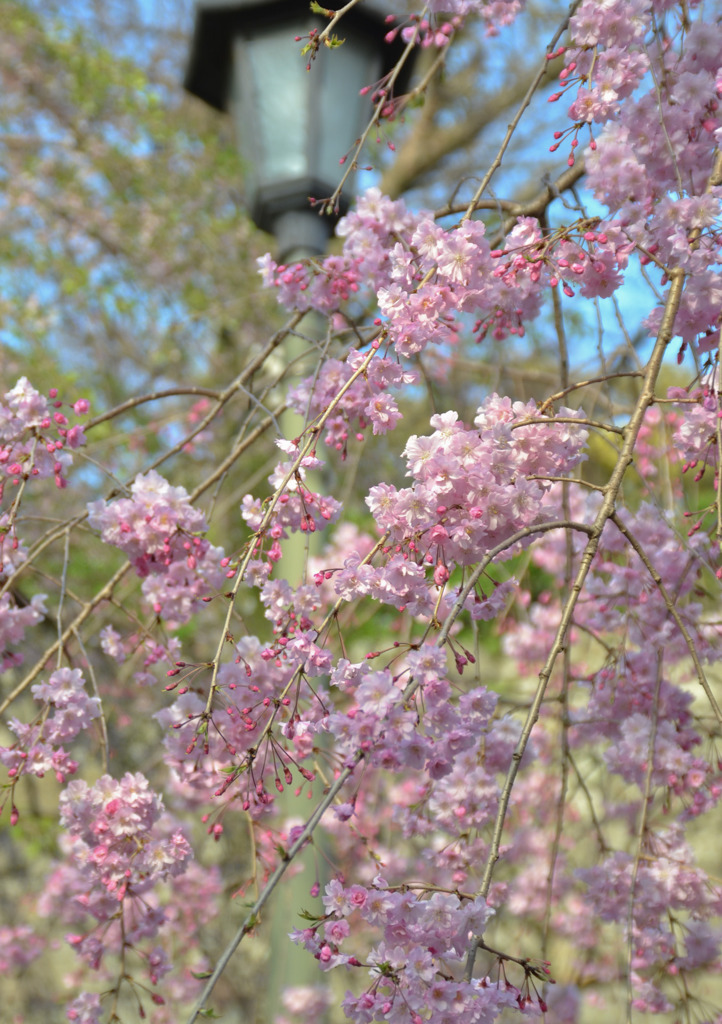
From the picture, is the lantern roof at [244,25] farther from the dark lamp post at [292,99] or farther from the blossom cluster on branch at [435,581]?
the blossom cluster on branch at [435,581]

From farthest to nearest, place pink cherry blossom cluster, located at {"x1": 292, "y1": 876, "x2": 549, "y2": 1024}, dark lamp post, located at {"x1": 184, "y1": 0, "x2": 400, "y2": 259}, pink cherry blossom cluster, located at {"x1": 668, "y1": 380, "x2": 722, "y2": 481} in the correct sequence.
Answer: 1. dark lamp post, located at {"x1": 184, "y1": 0, "x2": 400, "y2": 259}
2. pink cherry blossom cluster, located at {"x1": 668, "y1": 380, "x2": 722, "y2": 481}
3. pink cherry blossom cluster, located at {"x1": 292, "y1": 876, "x2": 549, "y2": 1024}

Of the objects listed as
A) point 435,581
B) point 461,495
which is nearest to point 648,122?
point 461,495

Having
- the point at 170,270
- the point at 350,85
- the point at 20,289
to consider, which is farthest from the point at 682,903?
the point at 20,289

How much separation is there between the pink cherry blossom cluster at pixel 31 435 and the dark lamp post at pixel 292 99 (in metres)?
1.28

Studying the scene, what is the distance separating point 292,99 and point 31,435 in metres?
1.56

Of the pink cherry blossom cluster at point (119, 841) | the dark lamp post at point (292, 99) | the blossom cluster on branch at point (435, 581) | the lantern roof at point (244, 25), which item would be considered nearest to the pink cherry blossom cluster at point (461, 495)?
the blossom cluster on branch at point (435, 581)

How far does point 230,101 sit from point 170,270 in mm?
2641

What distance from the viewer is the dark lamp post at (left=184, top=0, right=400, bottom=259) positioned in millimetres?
2721

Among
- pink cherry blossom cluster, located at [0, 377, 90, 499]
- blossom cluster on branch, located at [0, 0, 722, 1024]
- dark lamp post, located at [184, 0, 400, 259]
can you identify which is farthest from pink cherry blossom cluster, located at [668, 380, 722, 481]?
dark lamp post, located at [184, 0, 400, 259]

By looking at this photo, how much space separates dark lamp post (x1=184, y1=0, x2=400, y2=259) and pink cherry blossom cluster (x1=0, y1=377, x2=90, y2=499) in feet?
4.21

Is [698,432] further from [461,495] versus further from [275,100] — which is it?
[275,100]

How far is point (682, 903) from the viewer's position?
1834 mm

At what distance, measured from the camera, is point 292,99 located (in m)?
2.74

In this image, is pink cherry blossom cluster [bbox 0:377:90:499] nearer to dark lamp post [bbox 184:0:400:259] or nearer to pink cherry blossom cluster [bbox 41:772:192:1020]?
pink cherry blossom cluster [bbox 41:772:192:1020]
